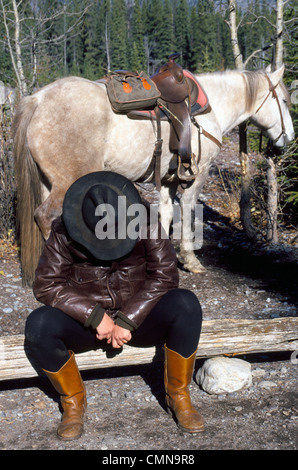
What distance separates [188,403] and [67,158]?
253 centimetres

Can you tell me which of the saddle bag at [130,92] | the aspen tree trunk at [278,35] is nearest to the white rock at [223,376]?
the saddle bag at [130,92]

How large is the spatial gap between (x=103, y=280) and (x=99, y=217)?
1.39 feet

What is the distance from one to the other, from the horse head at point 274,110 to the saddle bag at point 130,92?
179 cm

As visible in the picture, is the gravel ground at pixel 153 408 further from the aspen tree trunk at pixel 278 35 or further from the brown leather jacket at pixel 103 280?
the aspen tree trunk at pixel 278 35

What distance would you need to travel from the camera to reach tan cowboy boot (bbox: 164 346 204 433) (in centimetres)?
272

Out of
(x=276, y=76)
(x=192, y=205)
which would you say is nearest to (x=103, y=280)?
(x=192, y=205)

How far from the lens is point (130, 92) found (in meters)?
4.55

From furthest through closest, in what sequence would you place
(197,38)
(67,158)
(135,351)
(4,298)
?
1. (197,38)
2. (4,298)
3. (67,158)
4. (135,351)

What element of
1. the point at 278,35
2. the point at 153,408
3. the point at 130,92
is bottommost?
the point at 153,408

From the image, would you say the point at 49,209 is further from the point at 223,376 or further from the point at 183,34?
the point at 183,34

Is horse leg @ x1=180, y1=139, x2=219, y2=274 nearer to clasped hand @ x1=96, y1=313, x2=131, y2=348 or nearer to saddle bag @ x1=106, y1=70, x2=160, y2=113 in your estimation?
saddle bag @ x1=106, y1=70, x2=160, y2=113

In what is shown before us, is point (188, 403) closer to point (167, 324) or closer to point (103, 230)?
point (167, 324)

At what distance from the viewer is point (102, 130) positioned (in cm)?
457

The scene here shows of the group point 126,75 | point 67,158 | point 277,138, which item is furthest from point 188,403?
point 277,138
